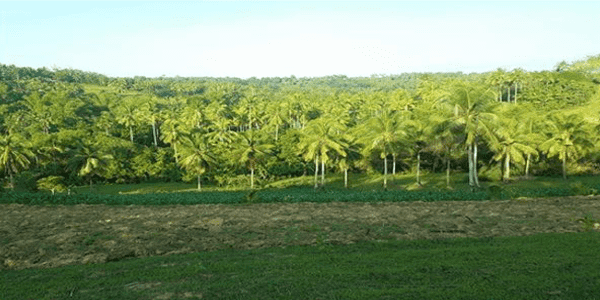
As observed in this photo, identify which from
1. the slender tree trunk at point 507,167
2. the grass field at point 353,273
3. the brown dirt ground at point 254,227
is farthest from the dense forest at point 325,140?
the grass field at point 353,273

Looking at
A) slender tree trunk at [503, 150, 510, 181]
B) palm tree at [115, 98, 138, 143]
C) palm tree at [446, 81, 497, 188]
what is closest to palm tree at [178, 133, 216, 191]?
palm tree at [115, 98, 138, 143]

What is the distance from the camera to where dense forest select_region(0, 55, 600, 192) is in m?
44.3

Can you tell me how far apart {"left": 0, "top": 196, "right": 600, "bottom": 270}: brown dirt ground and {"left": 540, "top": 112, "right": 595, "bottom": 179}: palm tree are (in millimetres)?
29243

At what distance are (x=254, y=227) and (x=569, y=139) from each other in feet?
149

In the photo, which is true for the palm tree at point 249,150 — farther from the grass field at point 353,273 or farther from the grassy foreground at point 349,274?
the grassy foreground at point 349,274

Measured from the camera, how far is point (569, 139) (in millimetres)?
50312

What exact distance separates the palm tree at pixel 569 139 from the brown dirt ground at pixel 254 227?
29.2m

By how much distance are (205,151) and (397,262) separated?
161 ft

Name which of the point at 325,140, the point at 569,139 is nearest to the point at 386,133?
the point at 325,140

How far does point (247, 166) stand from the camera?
61531 mm

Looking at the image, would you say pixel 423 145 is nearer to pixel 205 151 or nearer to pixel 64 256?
pixel 205 151

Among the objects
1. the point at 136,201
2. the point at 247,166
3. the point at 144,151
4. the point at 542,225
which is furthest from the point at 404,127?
the point at 144,151

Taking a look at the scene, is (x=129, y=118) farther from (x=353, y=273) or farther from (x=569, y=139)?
(x=353, y=273)

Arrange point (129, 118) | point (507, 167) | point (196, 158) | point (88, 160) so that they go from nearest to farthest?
1. point (507, 167)
2. point (88, 160)
3. point (196, 158)
4. point (129, 118)
